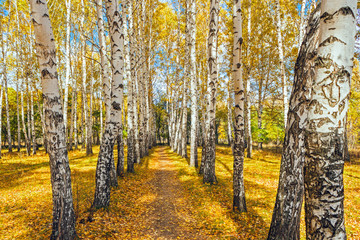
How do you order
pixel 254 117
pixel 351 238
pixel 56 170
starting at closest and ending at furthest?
pixel 56 170 → pixel 351 238 → pixel 254 117

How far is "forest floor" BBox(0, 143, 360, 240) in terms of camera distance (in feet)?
15.1

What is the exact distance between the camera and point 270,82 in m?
19.4

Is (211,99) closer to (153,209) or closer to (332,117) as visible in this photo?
(153,209)

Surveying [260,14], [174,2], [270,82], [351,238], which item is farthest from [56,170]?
[270,82]

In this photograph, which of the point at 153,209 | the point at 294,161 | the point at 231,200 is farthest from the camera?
the point at 231,200

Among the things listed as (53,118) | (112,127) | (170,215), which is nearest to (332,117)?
(53,118)

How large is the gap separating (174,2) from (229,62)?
763cm

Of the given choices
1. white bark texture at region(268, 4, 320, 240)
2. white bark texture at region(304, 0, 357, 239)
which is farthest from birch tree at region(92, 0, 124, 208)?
white bark texture at region(304, 0, 357, 239)

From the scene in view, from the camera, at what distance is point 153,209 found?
6.23 metres

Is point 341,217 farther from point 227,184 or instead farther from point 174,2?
point 174,2

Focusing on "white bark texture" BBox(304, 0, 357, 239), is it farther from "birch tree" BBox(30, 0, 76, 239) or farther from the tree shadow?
"birch tree" BBox(30, 0, 76, 239)

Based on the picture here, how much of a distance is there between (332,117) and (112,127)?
540 centimetres

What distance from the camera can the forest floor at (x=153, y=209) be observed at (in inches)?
181

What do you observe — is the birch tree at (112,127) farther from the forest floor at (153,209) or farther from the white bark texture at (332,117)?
the white bark texture at (332,117)
